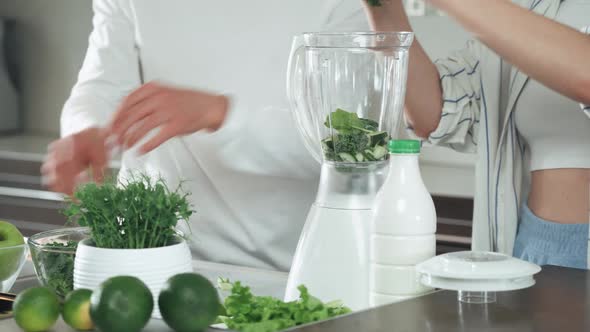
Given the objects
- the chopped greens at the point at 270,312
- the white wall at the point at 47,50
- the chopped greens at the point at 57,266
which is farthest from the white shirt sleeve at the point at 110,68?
the white wall at the point at 47,50

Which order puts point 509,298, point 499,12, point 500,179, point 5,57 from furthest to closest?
1. point 5,57
2. point 500,179
3. point 499,12
4. point 509,298

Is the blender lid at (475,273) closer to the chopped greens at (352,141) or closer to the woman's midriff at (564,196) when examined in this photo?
the chopped greens at (352,141)

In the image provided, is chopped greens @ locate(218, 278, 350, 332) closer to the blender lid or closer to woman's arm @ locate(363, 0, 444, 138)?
the blender lid

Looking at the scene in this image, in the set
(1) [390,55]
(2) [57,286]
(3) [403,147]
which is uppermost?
(1) [390,55]

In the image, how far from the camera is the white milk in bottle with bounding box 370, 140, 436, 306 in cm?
103

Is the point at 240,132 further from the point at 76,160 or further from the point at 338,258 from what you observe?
the point at 338,258

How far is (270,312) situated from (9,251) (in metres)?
0.42

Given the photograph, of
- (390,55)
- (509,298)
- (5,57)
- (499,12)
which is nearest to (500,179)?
(499,12)

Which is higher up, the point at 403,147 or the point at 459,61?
the point at 459,61

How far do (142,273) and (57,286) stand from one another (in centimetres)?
19

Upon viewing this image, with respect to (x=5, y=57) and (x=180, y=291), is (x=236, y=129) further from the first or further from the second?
(x=5, y=57)

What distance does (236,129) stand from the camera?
174 centimetres

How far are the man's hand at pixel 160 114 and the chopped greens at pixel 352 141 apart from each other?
1.46ft

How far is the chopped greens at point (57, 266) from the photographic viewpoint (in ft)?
3.89
